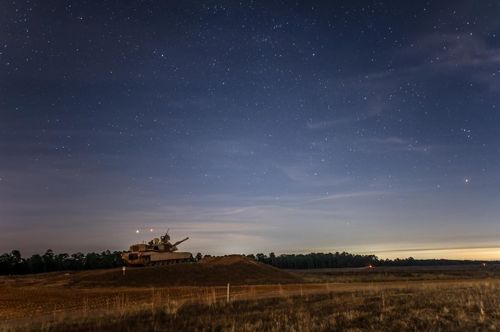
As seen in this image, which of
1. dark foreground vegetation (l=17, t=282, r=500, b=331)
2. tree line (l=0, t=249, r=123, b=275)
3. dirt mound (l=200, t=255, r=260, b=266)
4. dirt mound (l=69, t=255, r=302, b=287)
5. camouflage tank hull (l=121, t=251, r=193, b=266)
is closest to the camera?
dark foreground vegetation (l=17, t=282, r=500, b=331)

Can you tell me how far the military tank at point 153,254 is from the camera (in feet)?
240

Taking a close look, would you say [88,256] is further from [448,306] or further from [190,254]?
[448,306]

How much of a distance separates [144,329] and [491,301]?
720 inches

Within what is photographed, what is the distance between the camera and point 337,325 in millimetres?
19078

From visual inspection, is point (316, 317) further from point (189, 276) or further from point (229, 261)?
point (229, 261)

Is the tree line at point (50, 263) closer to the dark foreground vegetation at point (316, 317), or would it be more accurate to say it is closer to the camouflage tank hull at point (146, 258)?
the camouflage tank hull at point (146, 258)

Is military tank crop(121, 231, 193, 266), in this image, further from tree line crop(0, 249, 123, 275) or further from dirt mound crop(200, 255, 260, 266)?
tree line crop(0, 249, 123, 275)

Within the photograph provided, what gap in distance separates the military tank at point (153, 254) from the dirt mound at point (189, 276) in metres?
10.2

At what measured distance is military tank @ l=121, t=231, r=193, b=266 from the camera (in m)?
73.2

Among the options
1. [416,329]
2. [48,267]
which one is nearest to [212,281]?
[416,329]

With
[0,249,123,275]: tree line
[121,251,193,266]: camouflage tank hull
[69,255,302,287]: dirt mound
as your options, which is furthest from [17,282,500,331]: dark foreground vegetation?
[0,249,123,275]: tree line

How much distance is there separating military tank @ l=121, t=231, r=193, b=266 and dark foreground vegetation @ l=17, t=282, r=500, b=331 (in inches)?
1889

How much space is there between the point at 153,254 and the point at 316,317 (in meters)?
56.2

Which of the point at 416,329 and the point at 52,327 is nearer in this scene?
the point at 416,329
